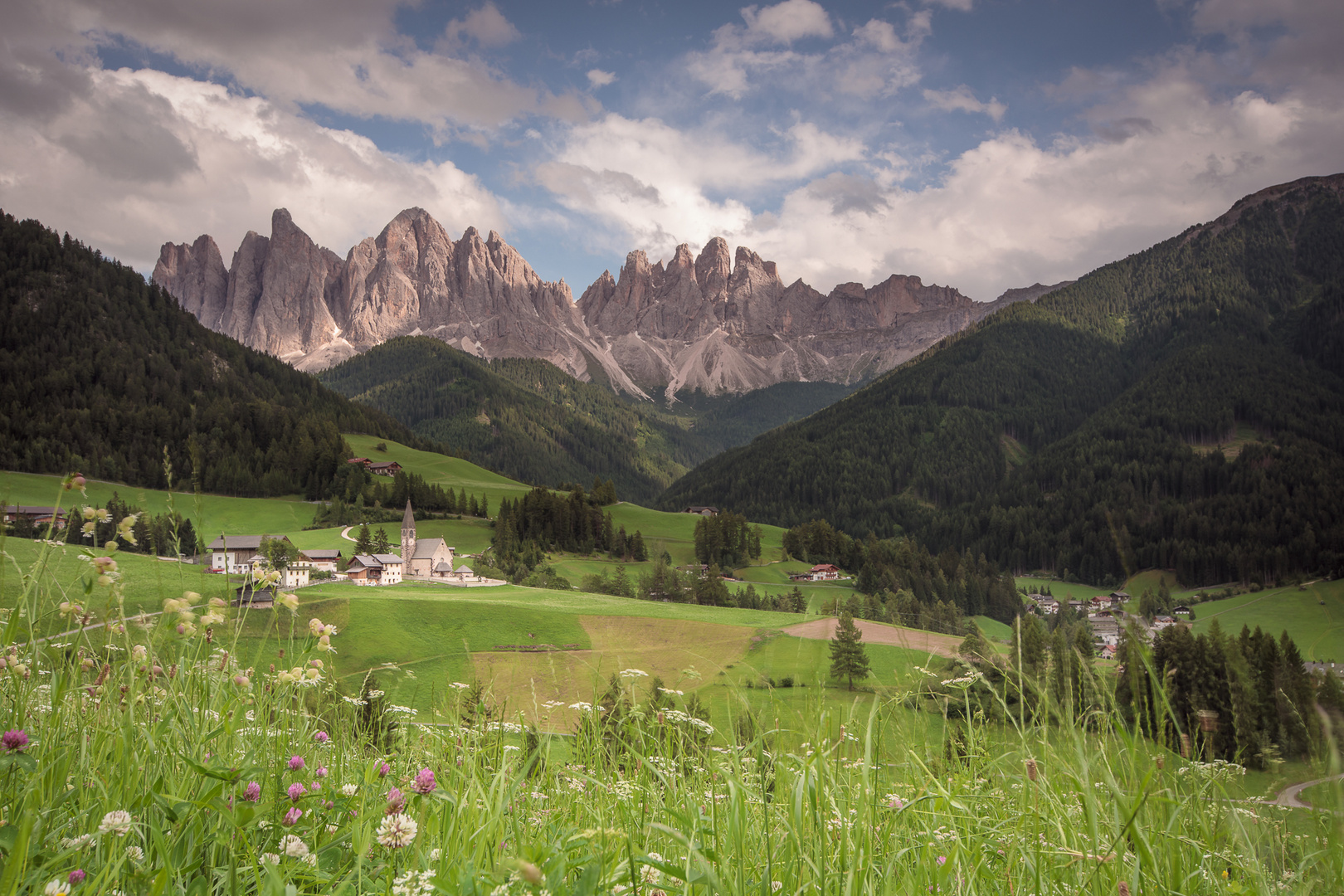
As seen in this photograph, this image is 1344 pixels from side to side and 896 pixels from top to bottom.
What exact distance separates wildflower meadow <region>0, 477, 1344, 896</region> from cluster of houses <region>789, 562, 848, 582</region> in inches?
4094

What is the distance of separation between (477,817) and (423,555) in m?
79.7

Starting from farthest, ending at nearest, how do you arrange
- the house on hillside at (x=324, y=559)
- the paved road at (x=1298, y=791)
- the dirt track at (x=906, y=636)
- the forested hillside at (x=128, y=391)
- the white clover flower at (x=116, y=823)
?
the forested hillside at (x=128, y=391) < the house on hillside at (x=324, y=559) < the dirt track at (x=906, y=636) < the paved road at (x=1298, y=791) < the white clover flower at (x=116, y=823)

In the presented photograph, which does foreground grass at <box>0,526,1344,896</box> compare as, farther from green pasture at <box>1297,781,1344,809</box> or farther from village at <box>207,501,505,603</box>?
village at <box>207,501,505,603</box>

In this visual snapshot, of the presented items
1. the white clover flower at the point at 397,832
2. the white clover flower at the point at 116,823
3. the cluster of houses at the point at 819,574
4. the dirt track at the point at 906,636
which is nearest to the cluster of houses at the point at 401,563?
the cluster of houses at the point at 819,574

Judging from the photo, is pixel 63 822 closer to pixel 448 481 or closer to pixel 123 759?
pixel 123 759

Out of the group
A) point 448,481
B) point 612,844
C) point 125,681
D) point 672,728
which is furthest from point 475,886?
point 448,481

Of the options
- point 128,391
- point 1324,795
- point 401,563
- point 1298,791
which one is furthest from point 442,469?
point 1324,795

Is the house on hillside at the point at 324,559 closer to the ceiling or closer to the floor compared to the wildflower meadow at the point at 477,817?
closer to the floor

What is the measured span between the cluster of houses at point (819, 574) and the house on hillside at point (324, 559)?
209 ft

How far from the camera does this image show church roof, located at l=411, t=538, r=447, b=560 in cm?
7625


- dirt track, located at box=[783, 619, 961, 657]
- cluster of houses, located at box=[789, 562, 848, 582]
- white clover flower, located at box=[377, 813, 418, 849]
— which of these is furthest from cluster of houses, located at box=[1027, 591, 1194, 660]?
cluster of houses, located at box=[789, 562, 848, 582]

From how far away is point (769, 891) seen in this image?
5.89 feet

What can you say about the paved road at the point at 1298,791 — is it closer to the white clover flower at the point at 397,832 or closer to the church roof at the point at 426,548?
the white clover flower at the point at 397,832

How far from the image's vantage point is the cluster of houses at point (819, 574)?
344ft
